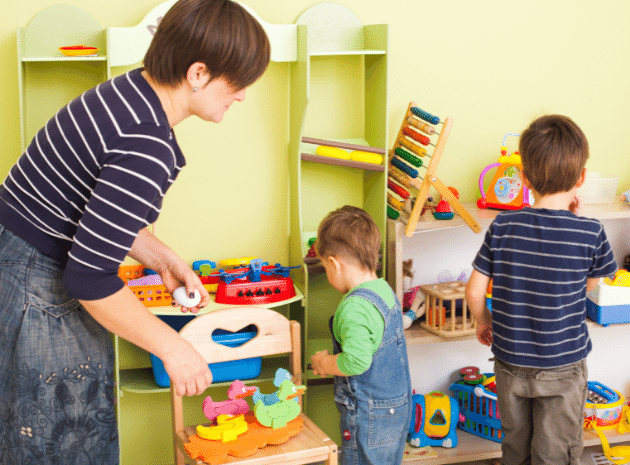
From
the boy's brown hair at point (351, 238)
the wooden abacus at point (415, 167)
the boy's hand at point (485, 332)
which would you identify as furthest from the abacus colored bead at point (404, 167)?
the boy's hand at point (485, 332)

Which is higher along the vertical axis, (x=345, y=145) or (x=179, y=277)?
(x=345, y=145)

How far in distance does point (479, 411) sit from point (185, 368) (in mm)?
1549

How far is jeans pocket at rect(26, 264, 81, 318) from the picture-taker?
1.03 metres

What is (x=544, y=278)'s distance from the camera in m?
1.61

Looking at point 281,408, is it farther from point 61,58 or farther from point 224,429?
point 61,58

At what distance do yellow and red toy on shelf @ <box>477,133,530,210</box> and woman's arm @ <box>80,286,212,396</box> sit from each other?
1449mm

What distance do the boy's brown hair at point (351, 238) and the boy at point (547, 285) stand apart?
29cm

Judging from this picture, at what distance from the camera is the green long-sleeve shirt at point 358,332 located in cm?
158

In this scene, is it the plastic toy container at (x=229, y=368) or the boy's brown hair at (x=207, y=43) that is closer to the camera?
the boy's brown hair at (x=207, y=43)

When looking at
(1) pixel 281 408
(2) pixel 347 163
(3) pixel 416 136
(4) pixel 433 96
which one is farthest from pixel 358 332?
(4) pixel 433 96

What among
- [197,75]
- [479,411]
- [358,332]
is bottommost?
[479,411]

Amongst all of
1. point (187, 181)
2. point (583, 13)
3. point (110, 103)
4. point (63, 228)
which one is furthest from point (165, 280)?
point (583, 13)

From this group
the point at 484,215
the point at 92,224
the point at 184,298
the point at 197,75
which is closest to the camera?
the point at 92,224

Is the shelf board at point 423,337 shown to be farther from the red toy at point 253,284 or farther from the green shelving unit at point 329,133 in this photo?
the red toy at point 253,284
